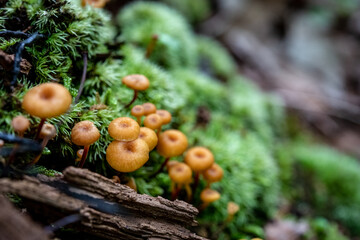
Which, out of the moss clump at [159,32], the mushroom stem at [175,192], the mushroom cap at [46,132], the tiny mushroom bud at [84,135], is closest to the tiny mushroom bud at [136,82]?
the tiny mushroom bud at [84,135]

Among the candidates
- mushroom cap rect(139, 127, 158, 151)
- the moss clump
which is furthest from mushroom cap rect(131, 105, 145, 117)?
the moss clump

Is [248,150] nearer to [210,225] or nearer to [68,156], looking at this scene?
[210,225]

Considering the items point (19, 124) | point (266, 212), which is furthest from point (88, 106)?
point (266, 212)

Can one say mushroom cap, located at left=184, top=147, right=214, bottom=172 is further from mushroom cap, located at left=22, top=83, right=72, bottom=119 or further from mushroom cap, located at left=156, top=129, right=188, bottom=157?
mushroom cap, located at left=22, top=83, right=72, bottom=119

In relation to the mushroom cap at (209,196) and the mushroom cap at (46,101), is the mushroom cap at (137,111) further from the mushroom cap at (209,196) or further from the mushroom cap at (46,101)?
the mushroom cap at (209,196)

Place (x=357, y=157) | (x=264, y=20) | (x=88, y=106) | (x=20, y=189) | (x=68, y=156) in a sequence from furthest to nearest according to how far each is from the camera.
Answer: (x=264, y=20)
(x=357, y=157)
(x=88, y=106)
(x=68, y=156)
(x=20, y=189)

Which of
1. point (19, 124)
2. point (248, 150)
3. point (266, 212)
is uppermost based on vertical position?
point (248, 150)

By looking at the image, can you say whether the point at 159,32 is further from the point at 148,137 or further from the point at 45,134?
the point at 45,134
